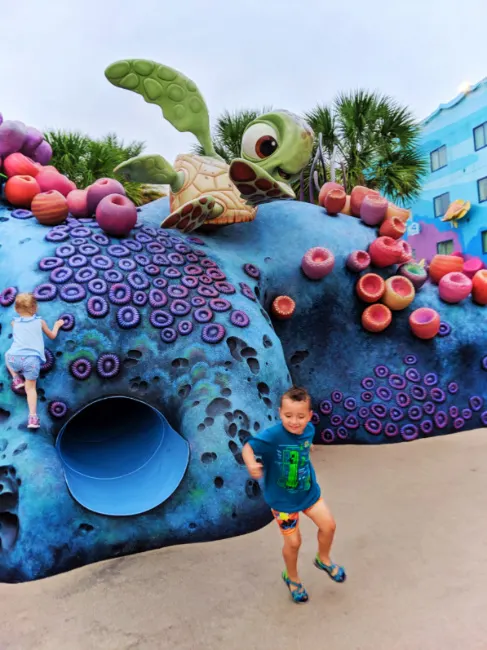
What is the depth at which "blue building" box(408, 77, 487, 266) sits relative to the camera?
1638 cm

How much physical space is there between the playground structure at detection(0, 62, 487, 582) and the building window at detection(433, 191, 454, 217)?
13.1 m

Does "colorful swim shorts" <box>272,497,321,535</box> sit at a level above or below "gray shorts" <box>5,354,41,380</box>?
below

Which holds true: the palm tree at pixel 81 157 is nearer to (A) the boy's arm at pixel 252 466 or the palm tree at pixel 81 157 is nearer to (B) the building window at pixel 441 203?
(A) the boy's arm at pixel 252 466

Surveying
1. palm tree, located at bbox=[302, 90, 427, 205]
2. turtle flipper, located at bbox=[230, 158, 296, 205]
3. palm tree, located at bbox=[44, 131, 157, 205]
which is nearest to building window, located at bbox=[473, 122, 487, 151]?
palm tree, located at bbox=[302, 90, 427, 205]

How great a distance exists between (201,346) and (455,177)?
1621 cm

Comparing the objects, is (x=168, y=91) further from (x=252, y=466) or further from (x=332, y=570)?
(x=332, y=570)

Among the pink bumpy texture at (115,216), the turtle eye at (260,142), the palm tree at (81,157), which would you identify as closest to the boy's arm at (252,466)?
the pink bumpy texture at (115,216)

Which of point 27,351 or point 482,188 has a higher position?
point 482,188

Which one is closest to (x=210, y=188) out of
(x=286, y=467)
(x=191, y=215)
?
(x=191, y=215)

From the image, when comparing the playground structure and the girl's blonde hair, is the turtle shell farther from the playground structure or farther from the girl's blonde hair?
the girl's blonde hair

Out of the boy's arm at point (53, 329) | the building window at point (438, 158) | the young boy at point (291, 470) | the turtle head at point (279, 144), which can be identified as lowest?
the young boy at point (291, 470)

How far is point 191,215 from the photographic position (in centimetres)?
458

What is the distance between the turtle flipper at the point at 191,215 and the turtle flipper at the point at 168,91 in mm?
1110

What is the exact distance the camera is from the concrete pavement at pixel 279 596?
7.88 feet
